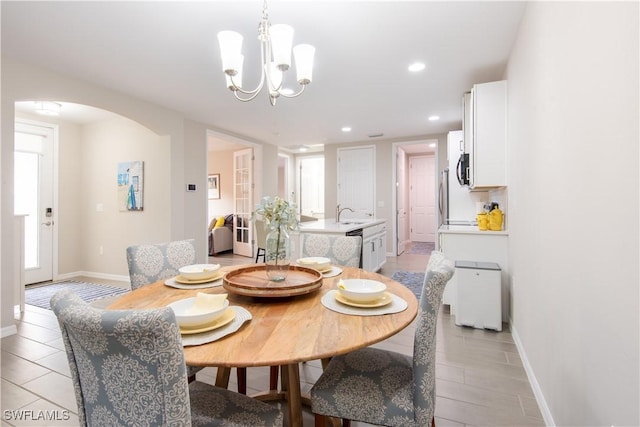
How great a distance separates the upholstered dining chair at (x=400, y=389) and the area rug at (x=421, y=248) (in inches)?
244

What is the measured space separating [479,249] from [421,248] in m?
4.97

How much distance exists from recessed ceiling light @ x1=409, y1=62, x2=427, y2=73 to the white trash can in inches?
77.7

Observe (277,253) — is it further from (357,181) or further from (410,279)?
(357,181)

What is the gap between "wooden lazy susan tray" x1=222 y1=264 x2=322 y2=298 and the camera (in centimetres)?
134

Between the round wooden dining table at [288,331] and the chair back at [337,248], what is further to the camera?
the chair back at [337,248]

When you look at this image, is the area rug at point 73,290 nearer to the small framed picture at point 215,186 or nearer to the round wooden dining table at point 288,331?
the round wooden dining table at point 288,331

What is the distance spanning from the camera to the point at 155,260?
A: 1.98 m

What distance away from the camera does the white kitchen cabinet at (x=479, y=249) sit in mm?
2945

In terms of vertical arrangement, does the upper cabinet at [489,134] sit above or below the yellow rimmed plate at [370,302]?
above

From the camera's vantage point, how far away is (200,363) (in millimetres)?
840

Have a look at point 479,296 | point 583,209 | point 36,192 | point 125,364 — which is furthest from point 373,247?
point 36,192

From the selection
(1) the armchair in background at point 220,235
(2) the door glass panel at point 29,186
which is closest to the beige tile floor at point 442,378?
(2) the door glass panel at point 29,186

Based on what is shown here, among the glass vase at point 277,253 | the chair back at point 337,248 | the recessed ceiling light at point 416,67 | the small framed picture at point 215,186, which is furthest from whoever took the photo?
the small framed picture at point 215,186

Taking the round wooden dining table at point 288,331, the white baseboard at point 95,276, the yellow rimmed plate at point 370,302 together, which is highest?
the yellow rimmed plate at point 370,302
